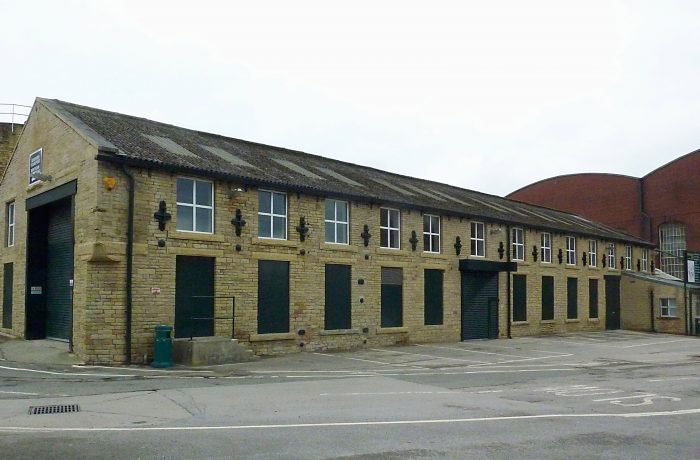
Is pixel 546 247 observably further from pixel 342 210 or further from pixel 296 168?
pixel 296 168

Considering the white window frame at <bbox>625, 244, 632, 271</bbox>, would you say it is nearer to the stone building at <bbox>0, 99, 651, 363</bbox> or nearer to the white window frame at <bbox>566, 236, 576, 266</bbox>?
the white window frame at <bbox>566, 236, 576, 266</bbox>

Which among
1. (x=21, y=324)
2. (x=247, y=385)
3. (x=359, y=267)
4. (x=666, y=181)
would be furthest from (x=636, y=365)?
(x=666, y=181)

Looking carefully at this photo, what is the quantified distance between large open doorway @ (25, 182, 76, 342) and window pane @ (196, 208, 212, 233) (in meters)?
4.37

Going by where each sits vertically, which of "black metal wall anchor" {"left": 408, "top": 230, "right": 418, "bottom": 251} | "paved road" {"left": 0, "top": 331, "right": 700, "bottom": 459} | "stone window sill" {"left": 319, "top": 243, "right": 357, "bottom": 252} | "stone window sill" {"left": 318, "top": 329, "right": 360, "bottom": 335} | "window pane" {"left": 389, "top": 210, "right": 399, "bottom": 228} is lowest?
"paved road" {"left": 0, "top": 331, "right": 700, "bottom": 459}

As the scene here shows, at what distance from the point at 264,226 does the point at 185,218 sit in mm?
2896

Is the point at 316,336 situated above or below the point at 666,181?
below

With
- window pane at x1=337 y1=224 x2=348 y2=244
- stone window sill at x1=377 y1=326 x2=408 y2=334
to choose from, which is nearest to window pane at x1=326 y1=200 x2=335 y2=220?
window pane at x1=337 y1=224 x2=348 y2=244

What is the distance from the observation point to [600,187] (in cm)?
5838

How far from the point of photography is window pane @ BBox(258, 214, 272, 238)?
21734 millimetres

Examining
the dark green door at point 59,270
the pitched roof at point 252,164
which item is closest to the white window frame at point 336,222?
the pitched roof at point 252,164

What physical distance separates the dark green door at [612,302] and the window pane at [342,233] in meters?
22.1

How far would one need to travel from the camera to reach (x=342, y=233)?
24.4 m

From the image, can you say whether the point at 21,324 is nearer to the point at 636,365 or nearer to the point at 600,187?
the point at 636,365

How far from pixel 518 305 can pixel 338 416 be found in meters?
23.5
